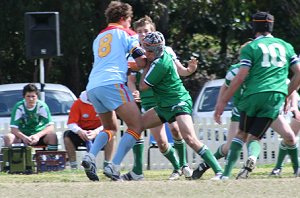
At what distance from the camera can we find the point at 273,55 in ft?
36.3

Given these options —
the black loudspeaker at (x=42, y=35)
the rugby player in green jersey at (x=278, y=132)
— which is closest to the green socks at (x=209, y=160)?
the rugby player in green jersey at (x=278, y=132)

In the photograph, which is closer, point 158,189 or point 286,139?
point 158,189

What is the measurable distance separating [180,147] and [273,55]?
2286 mm

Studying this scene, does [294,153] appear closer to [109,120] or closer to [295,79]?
[295,79]

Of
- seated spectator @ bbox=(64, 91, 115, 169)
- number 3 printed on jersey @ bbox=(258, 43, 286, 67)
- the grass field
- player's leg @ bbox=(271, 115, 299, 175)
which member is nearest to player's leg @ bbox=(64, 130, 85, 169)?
seated spectator @ bbox=(64, 91, 115, 169)

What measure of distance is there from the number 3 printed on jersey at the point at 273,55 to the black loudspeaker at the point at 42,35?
8.02 metres

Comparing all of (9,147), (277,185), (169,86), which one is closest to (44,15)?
(9,147)

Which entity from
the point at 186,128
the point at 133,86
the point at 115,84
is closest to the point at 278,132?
the point at 186,128

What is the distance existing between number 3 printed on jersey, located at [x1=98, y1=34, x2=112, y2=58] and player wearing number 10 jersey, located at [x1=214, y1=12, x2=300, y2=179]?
4.58ft

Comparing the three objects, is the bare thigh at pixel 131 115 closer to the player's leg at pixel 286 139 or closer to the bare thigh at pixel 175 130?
the bare thigh at pixel 175 130

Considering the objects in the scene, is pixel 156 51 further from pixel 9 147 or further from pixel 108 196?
pixel 9 147

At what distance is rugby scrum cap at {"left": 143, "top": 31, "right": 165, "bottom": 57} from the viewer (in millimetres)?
11383

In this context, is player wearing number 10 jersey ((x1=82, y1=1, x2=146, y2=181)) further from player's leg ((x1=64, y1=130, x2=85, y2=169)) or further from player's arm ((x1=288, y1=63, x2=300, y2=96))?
player's leg ((x1=64, y1=130, x2=85, y2=169))

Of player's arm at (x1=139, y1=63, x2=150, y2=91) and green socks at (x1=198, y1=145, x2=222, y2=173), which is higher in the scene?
player's arm at (x1=139, y1=63, x2=150, y2=91)
